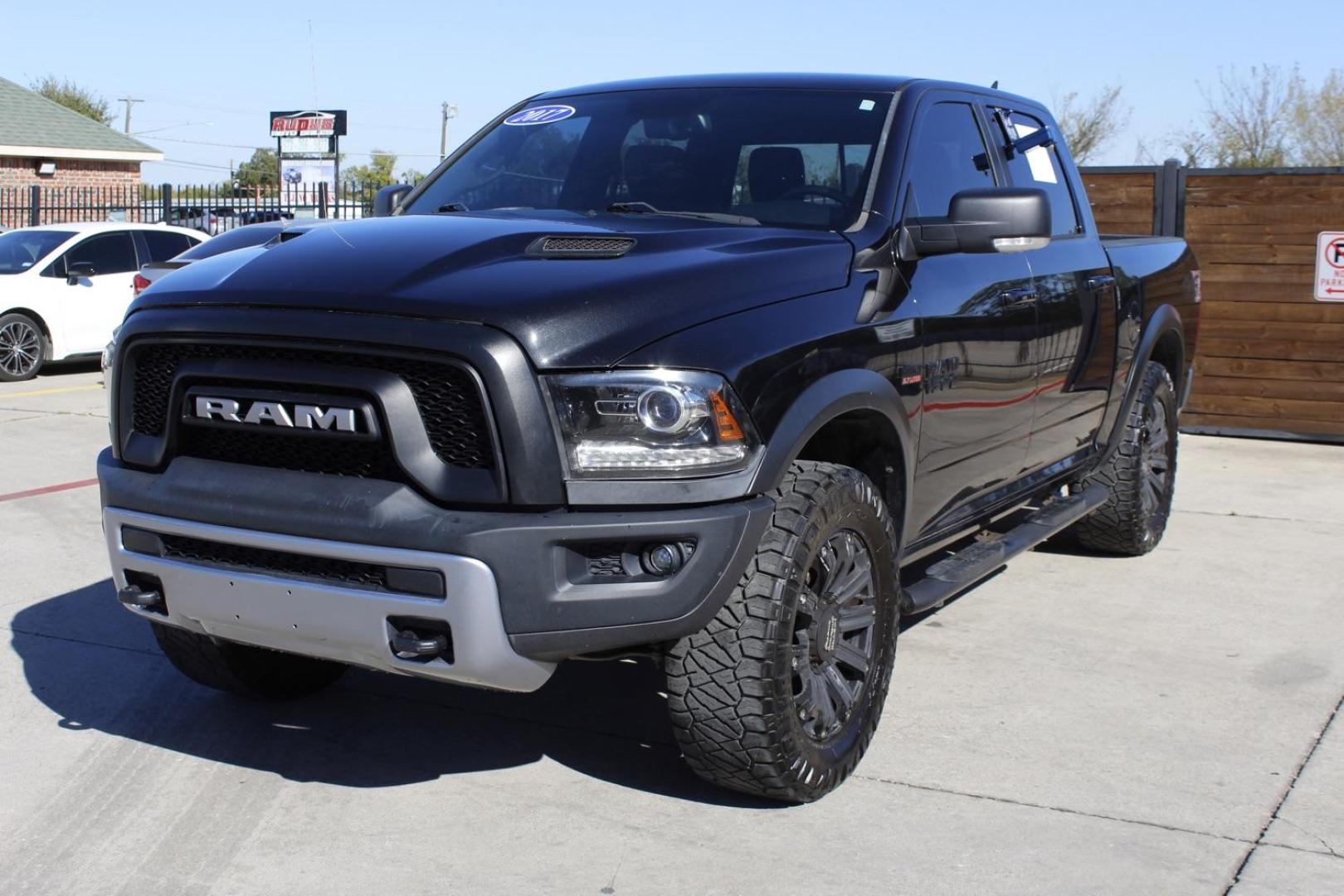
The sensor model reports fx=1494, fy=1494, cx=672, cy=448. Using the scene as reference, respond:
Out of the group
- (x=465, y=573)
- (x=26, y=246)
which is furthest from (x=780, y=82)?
(x=26, y=246)

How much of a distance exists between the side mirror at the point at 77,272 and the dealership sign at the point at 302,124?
3882 centimetres

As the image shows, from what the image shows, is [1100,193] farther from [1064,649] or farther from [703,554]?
[703,554]

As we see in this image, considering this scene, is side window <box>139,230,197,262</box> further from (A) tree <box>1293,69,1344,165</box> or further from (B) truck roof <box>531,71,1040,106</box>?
(A) tree <box>1293,69,1344,165</box>

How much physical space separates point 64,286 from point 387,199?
10.8m

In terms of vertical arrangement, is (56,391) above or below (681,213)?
below

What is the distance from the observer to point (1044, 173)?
6.00 meters

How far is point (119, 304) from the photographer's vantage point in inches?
601

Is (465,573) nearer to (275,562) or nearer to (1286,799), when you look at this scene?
(275,562)

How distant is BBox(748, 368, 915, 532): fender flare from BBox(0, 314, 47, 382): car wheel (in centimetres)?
1206

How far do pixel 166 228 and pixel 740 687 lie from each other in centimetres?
1414

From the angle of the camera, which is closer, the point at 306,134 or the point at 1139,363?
the point at 1139,363

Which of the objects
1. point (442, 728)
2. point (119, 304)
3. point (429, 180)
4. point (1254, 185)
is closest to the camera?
point (442, 728)

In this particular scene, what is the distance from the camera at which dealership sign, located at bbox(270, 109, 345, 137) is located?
5334 centimetres

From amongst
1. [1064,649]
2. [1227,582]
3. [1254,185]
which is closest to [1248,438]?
[1254,185]
